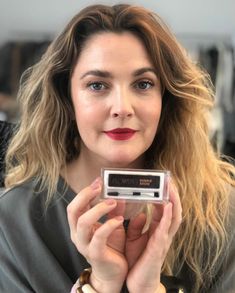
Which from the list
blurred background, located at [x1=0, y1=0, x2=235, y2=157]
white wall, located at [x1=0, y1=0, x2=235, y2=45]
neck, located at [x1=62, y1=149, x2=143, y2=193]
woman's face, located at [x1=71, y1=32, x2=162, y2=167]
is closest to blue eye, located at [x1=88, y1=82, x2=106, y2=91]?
woman's face, located at [x1=71, y1=32, x2=162, y2=167]

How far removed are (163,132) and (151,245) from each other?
35 cm

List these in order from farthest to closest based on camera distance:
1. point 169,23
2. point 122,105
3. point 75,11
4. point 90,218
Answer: point 75,11, point 169,23, point 122,105, point 90,218

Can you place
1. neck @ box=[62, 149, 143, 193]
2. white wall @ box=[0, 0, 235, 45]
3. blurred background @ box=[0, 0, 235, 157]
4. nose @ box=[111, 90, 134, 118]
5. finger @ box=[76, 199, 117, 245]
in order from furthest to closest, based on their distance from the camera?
white wall @ box=[0, 0, 235, 45] < blurred background @ box=[0, 0, 235, 157] < neck @ box=[62, 149, 143, 193] < nose @ box=[111, 90, 134, 118] < finger @ box=[76, 199, 117, 245]

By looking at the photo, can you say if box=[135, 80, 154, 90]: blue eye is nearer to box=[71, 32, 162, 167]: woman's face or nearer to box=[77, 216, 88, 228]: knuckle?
box=[71, 32, 162, 167]: woman's face

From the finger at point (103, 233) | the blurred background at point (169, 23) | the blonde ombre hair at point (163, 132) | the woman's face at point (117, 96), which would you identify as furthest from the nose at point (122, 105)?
the blurred background at point (169, 23)

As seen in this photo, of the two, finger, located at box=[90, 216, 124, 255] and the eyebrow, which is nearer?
finger, located at box=[90, 216, 124, 255]

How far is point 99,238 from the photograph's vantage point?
0.67 metres

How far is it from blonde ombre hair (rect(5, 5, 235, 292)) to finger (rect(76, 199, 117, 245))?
10.2 inches

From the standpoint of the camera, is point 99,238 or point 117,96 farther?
point 117,96

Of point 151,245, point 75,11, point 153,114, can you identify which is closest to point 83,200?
point 151,245

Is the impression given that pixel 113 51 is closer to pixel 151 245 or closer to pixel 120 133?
pixel 120 133

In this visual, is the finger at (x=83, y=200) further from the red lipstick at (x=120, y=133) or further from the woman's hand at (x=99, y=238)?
the red lipstick at (x=120, y=133)

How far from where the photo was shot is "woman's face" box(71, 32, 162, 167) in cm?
82

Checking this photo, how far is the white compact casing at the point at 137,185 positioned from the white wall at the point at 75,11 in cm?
241
